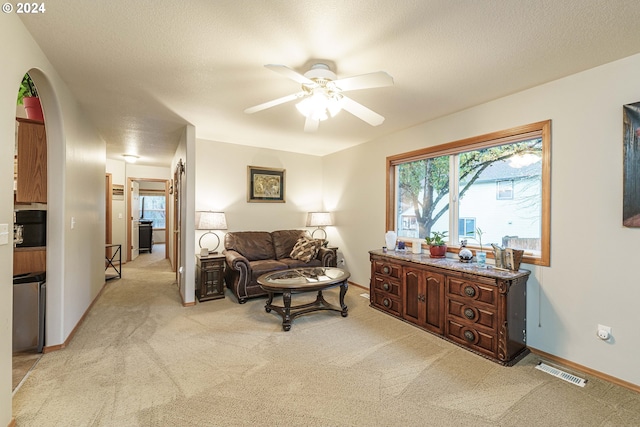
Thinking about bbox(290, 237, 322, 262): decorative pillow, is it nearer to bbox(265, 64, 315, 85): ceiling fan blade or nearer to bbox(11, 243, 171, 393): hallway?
bbox(265, 64, 315, 85): ceiling fan blade

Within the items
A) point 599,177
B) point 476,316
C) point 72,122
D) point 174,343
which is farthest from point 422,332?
point 72,122

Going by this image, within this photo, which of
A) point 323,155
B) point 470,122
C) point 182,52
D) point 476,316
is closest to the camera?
point 182,52

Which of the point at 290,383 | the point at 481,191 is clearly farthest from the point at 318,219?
the point at 290,383

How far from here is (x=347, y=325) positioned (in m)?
3.10

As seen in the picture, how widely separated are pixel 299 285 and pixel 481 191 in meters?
2.30

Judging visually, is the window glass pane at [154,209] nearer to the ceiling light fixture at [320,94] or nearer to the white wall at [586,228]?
the ceiling light fixture at [320,94]

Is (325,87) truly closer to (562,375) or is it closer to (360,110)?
(360,110)

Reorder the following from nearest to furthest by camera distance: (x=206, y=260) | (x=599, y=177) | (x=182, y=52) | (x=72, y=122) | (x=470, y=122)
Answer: (x=182, y=52)
(x=599, y=177)
(x=72, y=122)
(x=470, y=122)
(x=206, y=260)

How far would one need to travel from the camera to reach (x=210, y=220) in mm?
4156

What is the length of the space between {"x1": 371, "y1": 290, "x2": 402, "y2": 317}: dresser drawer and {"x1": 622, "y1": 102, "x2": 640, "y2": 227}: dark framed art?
A: 2103 mm

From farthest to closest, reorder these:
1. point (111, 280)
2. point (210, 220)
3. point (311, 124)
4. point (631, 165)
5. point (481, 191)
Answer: point (111, 280), point (210, 220), point (481, 191), point (311, 124), point (631, 165)

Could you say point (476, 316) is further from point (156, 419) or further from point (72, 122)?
point (72, 122)

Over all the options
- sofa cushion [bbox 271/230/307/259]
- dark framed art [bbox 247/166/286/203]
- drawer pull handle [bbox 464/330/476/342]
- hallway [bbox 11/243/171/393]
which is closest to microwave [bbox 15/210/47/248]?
hallway [bbox 11/243/171/393]

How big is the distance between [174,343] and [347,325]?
1761 mm
